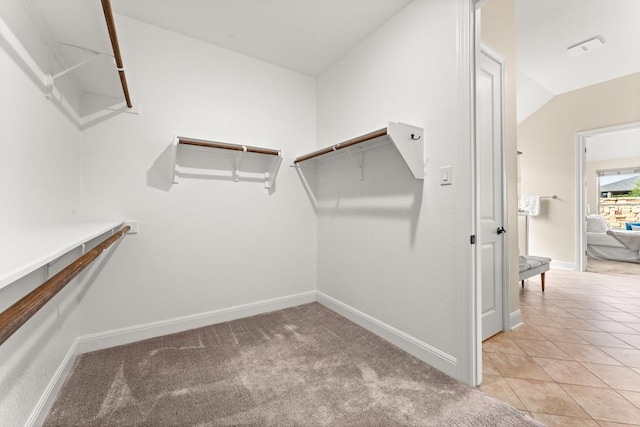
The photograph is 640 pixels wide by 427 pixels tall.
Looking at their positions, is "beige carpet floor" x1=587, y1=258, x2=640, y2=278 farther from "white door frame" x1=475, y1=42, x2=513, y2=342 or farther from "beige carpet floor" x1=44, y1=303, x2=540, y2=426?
"beige carpet floor" x1=44, y1=303, x2=540, y2=426

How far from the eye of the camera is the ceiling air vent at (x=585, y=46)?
3.07 m

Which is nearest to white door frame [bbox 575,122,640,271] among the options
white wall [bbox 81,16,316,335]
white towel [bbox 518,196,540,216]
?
white towel [bbox 518,196,540,216]

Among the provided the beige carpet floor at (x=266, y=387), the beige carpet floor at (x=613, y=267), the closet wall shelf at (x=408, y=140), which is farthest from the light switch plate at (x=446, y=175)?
the beige carpet floor at (x=613, y=267)

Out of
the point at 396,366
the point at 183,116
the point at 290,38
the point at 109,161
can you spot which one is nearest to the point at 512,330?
the point at 396,366

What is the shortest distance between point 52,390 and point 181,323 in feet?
2.86

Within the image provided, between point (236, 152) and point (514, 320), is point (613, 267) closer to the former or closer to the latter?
point (514, 320)

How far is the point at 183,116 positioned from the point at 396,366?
2505mm

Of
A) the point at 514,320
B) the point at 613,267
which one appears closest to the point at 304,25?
the point at 514,320

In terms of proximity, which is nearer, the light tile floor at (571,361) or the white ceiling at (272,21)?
the light tile floor at (571,361)

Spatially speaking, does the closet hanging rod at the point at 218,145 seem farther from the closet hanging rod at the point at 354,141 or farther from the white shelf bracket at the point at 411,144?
the white shelf bracket at the point at 411,144

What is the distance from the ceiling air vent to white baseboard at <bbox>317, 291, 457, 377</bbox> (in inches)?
151

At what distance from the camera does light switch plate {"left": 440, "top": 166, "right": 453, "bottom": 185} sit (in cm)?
172

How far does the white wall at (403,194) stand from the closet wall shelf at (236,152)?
0.59 meters

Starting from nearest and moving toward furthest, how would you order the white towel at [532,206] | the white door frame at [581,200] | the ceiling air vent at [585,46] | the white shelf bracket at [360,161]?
the white shelf bracket at [360,161]
the ceiling air vent at [585,46]
the white door frame at [581,200]
the white towel at [532,206]
